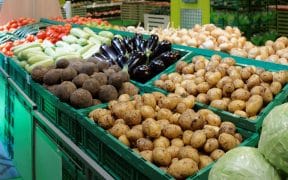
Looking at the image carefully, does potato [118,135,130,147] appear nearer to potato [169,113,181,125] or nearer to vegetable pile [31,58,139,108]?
potato [169,113,181,125]

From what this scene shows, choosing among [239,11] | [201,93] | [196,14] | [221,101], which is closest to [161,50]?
[201,93]

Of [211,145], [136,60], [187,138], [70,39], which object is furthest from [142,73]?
[70,39]

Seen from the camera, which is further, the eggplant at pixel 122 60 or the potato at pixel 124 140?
the eggplant at pixel 122 60

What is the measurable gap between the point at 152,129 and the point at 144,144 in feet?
0.35

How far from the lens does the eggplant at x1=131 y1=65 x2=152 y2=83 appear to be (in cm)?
352

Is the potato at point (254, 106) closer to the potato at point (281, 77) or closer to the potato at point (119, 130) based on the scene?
the potato at point (281, 77)

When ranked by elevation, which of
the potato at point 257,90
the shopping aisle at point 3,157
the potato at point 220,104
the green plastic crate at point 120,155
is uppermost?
the potato at point 257,90

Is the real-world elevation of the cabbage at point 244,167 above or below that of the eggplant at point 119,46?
below

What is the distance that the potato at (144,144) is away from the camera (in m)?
2.25

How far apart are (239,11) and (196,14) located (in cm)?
208

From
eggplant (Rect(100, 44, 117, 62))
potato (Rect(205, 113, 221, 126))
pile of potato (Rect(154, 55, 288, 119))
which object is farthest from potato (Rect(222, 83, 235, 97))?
eggplant (Rect(100, 44, 117, 62))

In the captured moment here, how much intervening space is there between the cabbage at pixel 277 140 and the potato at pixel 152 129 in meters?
0.81

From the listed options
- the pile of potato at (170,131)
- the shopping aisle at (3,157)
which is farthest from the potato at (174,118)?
the shopping aisle at (3,157)

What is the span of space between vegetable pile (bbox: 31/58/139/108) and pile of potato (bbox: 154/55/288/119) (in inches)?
13.2
